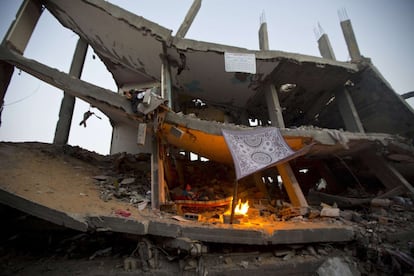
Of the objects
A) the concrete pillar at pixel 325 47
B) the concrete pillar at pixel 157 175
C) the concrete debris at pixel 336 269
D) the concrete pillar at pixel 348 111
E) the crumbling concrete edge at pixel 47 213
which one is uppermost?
the concrete pillar at pixel 325 47

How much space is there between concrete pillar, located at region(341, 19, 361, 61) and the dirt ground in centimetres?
643

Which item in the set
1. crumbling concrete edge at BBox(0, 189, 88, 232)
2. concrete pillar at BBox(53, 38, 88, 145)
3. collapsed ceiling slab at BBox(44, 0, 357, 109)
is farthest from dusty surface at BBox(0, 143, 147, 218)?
collapsed ceiling slab at BBox(44, 0, 357, 109)

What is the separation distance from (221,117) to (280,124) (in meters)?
3.41

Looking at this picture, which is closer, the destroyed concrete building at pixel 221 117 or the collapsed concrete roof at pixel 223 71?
the destroyed concrete building at pixel 221 117

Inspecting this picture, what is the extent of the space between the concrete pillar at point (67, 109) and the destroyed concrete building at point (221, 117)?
4 cm

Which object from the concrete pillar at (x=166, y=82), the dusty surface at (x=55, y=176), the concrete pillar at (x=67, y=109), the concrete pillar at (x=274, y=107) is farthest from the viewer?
the concrete pillar at (x=67, y=109)

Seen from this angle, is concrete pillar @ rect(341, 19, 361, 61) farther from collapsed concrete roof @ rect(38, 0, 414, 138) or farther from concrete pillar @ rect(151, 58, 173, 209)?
concrete pillar @ rect(151, 58, 173, 209)

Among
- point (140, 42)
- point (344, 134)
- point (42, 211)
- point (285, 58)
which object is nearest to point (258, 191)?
point (344, 134)

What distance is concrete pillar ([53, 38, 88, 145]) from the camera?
25.9ft

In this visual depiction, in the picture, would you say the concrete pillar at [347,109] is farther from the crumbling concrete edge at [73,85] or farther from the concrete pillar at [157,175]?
the crumbling concrete edge at [73,85]

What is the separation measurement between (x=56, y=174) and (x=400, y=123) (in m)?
12.3

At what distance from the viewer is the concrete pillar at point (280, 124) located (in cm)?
586

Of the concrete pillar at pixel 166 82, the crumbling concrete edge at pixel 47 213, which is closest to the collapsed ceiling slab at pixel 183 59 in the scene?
the concrete pillar at pixel 166 82

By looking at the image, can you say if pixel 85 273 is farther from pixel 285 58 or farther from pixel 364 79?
pixel 364 79
